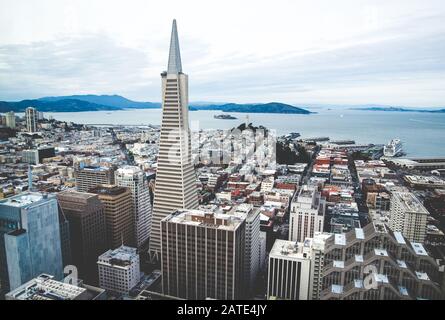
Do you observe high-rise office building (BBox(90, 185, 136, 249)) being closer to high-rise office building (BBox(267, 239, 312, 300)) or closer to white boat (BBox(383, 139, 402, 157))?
high-rise office building (BBox(267, 239, 312, 300))

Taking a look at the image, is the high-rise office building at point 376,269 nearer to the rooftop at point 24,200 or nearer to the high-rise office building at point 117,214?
the rooftop at point 24,200

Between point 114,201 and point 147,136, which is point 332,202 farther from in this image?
point 147,136

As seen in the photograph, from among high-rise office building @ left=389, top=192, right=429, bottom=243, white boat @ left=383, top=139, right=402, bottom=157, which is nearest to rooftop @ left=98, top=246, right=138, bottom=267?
high-rise office building @ left=389, top=192, right=429, bottom=243

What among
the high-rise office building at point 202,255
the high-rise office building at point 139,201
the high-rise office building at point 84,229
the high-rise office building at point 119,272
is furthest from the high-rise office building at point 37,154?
the high-rise office building at point 202,255

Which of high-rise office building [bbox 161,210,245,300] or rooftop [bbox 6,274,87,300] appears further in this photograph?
high-rise office building [bbox 161,210,245,300]

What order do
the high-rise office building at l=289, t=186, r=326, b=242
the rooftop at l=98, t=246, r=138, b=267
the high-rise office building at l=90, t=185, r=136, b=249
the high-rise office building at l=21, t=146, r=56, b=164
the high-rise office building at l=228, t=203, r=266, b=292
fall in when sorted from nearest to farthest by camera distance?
the high-rise office building at l=228, t=203, r=266, b=292, the rooftop at l=98, t=246, r=138, b=267, the high-rise office building at l=90, t=185, r=136, b=249, the high-rise office building at l=289, t=186, r=326, b=242, the high-rise office building at l=21, t=146, r=56, b=164

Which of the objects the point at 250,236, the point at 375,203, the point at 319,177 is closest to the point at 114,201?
the point at 250,236

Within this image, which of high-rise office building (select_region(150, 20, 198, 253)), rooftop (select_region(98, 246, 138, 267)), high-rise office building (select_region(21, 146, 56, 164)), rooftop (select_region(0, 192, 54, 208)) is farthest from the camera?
high-rise office building (select_region(21, 146, 56, 164))
